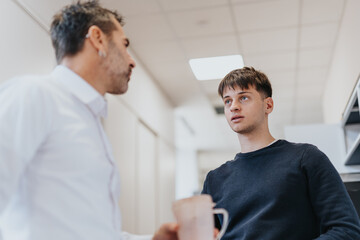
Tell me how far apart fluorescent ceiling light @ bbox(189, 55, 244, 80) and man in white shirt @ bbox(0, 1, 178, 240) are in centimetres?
358

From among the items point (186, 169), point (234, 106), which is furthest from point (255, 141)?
point (186, 169)

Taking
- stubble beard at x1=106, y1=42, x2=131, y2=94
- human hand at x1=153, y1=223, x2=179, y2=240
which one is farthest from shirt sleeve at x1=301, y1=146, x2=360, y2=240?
stubble beard at x1=106, y1=42, x2=131, y2=94

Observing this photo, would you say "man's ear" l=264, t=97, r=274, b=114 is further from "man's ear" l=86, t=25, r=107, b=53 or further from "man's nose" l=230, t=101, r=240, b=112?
"man's ear" l=86, t=25, r=107, b=53

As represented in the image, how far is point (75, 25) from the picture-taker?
Answer: 1207mm

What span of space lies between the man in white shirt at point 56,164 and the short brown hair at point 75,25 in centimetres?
12

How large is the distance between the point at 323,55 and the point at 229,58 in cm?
97

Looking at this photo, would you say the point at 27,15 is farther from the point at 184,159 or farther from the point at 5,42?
the point at 184,159

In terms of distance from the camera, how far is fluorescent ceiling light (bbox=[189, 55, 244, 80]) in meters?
4.57

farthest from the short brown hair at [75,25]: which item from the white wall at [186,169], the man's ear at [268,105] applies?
the white wall at [186,169]

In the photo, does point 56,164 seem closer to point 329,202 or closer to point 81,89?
point 81,89

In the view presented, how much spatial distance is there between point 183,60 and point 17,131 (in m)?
3.84

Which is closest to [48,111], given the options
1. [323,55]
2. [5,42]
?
[5,42]

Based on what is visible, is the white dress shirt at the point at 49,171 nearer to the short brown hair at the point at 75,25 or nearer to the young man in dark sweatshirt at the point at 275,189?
the short brown hair at the point at 75,25

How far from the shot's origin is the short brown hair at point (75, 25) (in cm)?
118
